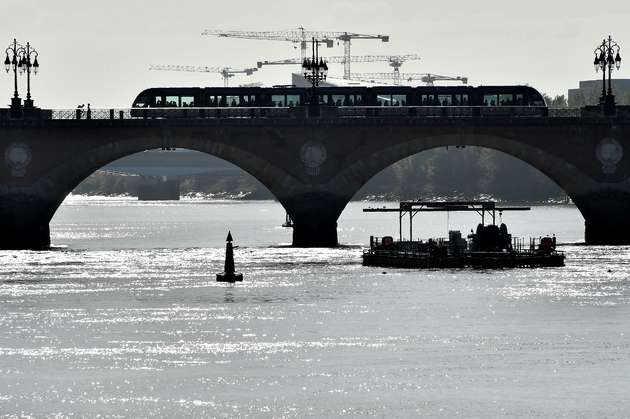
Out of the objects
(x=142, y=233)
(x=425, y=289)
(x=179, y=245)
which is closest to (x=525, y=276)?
(x=425, y=289)

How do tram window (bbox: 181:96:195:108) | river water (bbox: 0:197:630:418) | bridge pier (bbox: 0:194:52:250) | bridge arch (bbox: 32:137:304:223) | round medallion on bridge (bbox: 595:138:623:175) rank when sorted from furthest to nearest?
tram window (bbox: 181:96:195:108) → bridge pier (bbox: 0:194:52:250) → bridge arch (bbox: 32:137:304:223) → round medallion on bridge (bbox: 595:138:623:175) → river water (bbox: 0:197:630:418)

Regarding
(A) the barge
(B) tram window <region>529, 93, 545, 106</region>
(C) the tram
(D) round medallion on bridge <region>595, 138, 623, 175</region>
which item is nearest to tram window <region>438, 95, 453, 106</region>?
(C) the tram

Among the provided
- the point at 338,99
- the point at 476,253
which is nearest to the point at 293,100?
the point at 338,99

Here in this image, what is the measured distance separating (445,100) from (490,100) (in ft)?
11.8

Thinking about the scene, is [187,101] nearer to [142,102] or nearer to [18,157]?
[142,102]

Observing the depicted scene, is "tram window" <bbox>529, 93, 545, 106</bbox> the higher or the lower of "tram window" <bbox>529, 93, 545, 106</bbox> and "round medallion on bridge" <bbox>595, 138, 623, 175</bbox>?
the higher

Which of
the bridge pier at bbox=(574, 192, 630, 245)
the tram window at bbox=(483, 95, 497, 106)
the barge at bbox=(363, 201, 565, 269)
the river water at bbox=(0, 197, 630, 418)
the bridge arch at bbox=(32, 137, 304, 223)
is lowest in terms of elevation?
the river water at bbox=(0, 197, 630, 418)

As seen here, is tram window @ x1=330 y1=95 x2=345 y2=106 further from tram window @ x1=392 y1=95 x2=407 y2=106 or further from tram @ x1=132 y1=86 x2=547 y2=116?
tram window @ x1=392 y1=95 x2=407 y2=106

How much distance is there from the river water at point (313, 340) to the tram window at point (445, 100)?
19.4 m

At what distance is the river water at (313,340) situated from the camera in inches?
1726

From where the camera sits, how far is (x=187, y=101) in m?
109

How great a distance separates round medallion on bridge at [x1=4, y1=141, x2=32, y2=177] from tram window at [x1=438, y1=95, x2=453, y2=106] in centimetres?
3282

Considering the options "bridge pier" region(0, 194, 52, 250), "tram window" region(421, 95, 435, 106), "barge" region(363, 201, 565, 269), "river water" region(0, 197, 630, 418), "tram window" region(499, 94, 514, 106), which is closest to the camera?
"river water" region(0, 197, 630, 418)

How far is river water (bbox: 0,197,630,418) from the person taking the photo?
4384 centimetres
